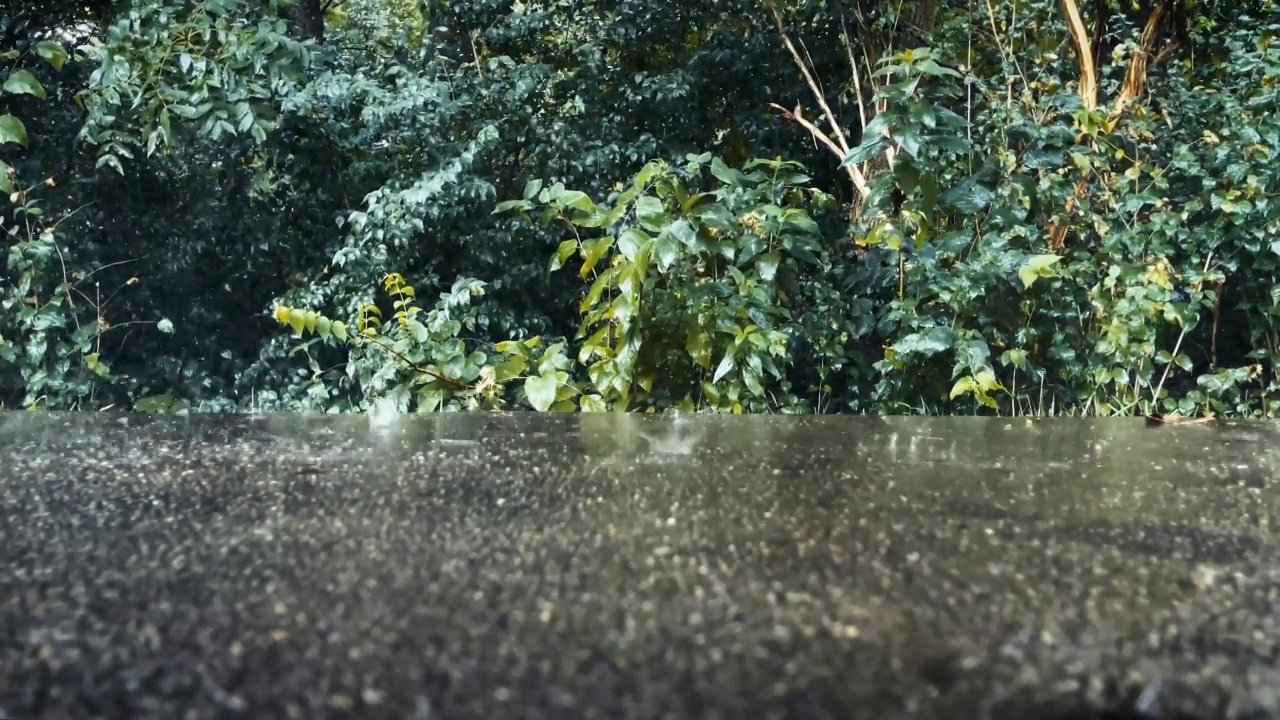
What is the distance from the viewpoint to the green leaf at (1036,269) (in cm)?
218

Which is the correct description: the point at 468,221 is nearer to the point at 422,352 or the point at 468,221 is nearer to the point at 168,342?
the point at 422,352

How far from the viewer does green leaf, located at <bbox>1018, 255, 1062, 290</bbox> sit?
2.18 m

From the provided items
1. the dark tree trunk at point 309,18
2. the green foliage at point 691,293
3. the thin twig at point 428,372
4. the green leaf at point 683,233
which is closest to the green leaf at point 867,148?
the green foliage at point 691,293

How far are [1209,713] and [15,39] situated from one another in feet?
11.1

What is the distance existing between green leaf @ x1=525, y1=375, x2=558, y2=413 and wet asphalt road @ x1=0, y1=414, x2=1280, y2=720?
148 cm

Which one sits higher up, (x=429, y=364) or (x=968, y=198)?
(x=968, y=198)

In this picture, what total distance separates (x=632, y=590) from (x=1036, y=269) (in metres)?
2.08

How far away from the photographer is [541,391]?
2.19 metres

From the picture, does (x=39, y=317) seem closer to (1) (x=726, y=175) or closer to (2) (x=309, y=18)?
(2) (x=309, y=18)

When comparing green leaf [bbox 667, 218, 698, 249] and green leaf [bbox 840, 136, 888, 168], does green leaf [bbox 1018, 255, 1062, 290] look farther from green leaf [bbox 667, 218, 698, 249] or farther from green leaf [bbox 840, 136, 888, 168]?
green leaf [bbox 667, 218, 698, 249]

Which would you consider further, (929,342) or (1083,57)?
(1083,57)

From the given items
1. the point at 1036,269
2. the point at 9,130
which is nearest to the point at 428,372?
the point at 9,130

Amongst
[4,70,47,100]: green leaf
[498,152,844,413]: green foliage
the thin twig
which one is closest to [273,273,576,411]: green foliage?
the thin twig

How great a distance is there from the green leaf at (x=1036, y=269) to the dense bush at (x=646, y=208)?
14mm
